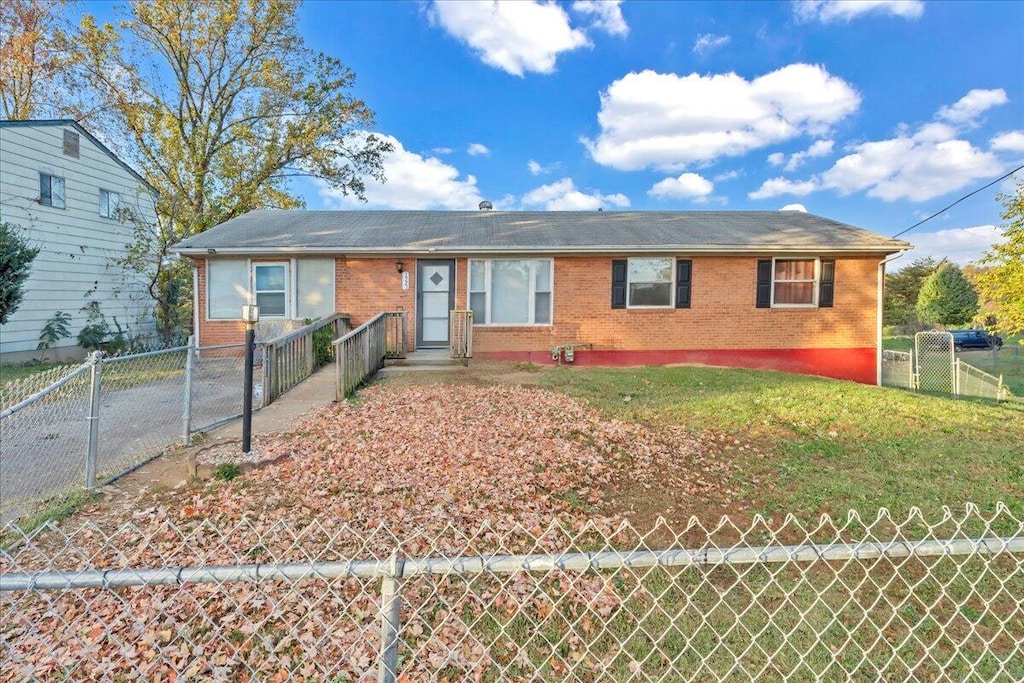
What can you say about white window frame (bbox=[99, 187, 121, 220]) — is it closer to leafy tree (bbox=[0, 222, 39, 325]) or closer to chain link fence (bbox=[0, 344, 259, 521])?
leafy tree (bbox=[0, 222, 39, 325])

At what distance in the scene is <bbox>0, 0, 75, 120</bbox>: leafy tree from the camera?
1622 centimetres

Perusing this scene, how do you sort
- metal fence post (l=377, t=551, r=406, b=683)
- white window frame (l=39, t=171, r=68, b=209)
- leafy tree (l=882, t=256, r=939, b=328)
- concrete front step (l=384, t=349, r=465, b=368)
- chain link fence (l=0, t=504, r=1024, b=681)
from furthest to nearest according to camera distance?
leafy tree (l=882, t=256, r=939, b=328)
white window frame (l=39, t=171, r=68, b=209)
concrete front step (l=384, t=349, r=465, b=368)
chain link fence (l=0, t=504, r=1024, b=681)
metal fence post (l=377, t=551, r=406, b=683)

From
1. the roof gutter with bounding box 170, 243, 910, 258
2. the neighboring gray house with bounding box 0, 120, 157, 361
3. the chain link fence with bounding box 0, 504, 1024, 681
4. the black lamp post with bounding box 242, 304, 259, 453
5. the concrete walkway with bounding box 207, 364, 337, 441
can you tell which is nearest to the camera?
the chain link fence with bounding box 0, 504, 1024, 681

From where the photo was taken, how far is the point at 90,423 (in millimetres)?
4316

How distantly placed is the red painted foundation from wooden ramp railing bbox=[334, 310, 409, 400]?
1899 millimetres

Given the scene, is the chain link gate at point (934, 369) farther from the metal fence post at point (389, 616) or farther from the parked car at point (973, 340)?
the parked car at point (973, 340)

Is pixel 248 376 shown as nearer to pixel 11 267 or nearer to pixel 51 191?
pixel 11 267

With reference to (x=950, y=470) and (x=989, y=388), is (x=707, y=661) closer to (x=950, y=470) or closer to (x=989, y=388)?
(x=950, y=470)

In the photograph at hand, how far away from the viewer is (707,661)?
103 inches

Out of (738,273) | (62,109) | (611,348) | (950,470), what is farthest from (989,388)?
(62,109)

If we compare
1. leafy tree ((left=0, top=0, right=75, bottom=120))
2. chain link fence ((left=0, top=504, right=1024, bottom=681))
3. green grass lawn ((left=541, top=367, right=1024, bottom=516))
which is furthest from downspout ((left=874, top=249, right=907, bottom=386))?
leafy tree ((left=0, top=0, right=75, bottom=120))

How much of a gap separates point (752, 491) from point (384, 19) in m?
15.8

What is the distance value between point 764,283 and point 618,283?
349 centimetres

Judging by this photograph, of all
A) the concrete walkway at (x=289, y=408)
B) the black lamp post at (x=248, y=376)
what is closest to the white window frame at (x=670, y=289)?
the concrete walkway at (x=289, y=408)
